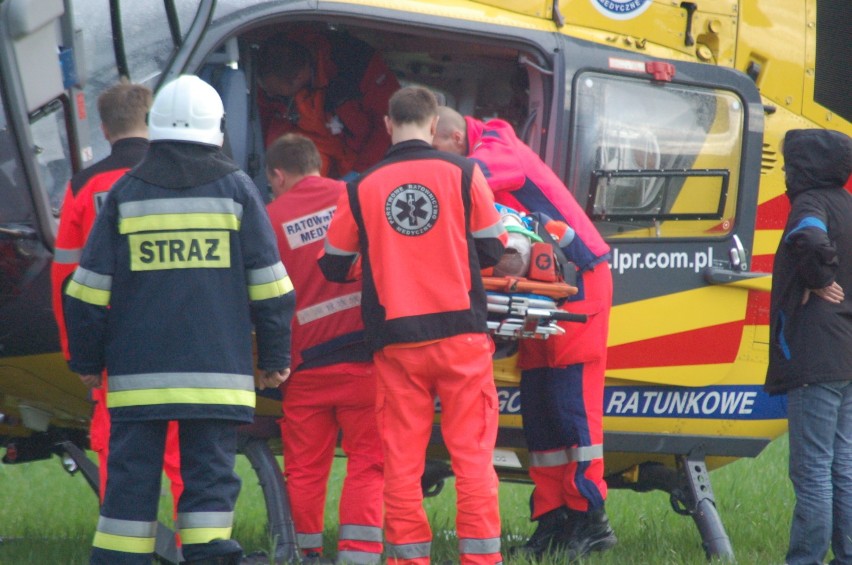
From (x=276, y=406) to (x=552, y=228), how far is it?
1.34 m

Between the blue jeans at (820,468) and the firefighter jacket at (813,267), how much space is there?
3.5 inches

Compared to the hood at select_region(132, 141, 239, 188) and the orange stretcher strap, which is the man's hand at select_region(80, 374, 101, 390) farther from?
the orange stretcher strap

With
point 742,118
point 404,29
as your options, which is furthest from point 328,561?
point 742,118

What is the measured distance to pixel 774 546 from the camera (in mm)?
5980

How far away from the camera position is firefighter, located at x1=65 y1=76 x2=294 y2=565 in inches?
151

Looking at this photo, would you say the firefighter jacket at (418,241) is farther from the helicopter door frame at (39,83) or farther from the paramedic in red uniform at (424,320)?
the helicopter door frame at (39,83)

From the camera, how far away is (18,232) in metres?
4.40

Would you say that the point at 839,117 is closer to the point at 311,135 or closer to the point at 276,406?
the point at 311,135

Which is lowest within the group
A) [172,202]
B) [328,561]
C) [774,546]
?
[774,546]

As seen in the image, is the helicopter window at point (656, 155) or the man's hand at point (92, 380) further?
the helicopter window at point (656, 155)

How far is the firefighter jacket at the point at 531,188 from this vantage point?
5.02m

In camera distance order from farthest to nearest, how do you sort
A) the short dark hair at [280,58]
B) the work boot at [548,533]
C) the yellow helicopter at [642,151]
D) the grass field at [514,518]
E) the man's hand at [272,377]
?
the short dark hair at [280,58], the grass field at [514,518], the work boot at [548,533], the yellow helicopter at [642,151], the man's hand at [272,377]

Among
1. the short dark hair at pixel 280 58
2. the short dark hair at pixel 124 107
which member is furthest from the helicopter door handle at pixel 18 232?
the short dark hair at pixel 280 58

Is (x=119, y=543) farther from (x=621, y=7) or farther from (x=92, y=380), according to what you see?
(x=621, y=7)
